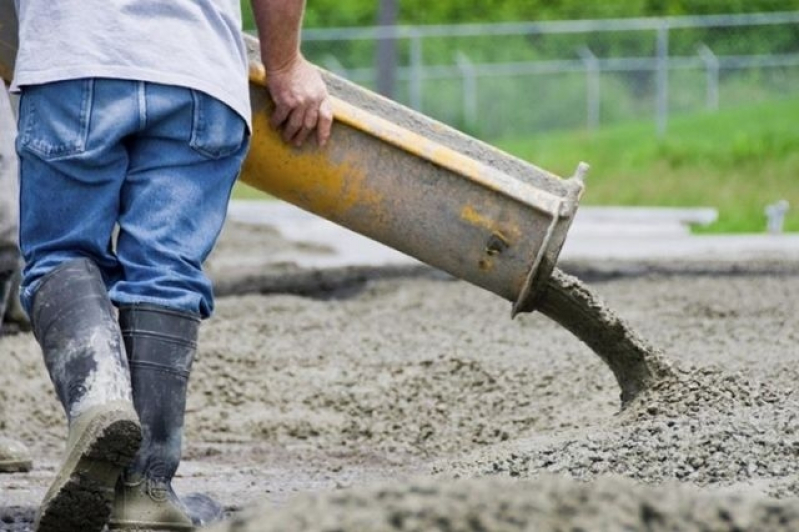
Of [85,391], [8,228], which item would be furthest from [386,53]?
[85,391]

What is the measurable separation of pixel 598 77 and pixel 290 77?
22.3 metres

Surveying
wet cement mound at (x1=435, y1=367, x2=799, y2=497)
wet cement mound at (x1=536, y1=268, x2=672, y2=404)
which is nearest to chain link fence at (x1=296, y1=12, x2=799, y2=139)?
wet cement mound at (x1=536, y1=268, x2=672, y2=404)

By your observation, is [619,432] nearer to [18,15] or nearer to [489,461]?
[489,461]

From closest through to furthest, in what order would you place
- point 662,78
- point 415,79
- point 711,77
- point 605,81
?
point 662,78
point 415,79
point 711,77
point 605,81

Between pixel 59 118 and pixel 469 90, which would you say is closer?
pixel 59 118

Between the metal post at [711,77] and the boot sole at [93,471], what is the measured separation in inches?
924

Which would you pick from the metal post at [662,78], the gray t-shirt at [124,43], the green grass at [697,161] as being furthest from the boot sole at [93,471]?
the metal post at [662,78]

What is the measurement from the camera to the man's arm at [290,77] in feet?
13.5

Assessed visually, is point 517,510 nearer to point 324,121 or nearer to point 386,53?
point 324,121

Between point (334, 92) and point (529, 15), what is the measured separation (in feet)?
94.9

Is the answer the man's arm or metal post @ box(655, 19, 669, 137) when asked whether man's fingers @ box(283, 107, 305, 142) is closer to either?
the man's arm

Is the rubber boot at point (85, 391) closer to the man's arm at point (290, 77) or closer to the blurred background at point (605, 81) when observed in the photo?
the man's arm at point (290, 77)

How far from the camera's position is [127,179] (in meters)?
3.92

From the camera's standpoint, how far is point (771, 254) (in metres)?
10.9
